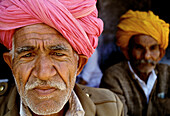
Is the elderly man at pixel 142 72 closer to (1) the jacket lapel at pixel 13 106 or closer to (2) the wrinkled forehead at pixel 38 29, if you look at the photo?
(1) the jacket lapel at pixel 13 106

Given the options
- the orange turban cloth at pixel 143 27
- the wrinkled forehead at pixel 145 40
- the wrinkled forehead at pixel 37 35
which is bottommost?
the wrinkled forehead at pixel 145 40

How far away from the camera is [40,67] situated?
1.50 m

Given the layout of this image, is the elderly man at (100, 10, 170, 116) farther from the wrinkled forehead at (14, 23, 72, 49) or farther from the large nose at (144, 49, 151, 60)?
the wrinkled forehead at (14, 23, 72, 49)

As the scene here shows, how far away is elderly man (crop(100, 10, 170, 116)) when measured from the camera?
2922mm

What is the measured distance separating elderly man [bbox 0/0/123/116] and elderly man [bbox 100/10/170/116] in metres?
1.39

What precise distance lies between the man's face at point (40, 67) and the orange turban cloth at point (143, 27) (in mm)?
1799

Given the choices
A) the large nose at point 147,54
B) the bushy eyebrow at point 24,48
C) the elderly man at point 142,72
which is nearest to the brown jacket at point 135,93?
the elderly man at point 142,72

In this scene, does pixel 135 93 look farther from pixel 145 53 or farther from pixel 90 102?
pixel 90 102

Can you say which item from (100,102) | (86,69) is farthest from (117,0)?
(100,102)

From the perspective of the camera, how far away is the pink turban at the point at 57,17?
1511mm

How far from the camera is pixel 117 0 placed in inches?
164

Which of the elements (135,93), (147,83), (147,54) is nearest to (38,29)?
(135,93)

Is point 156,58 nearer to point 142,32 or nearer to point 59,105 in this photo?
point 142,32

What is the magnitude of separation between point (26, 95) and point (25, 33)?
453 mm
